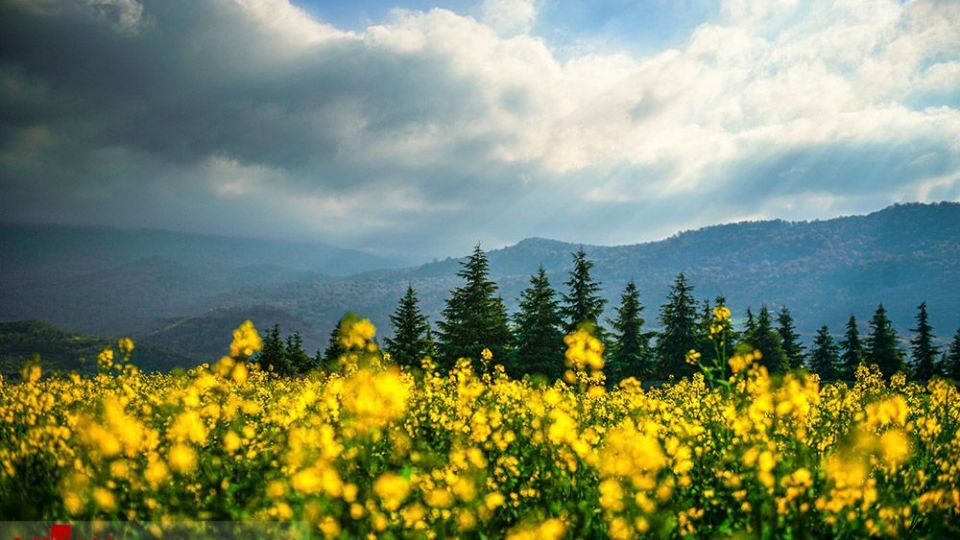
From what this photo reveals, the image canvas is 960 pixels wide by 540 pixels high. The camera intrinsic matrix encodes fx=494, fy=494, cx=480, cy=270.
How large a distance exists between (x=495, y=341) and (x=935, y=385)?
100 feet

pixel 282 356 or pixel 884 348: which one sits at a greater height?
pixel 282 356

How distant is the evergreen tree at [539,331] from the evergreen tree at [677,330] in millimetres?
10797

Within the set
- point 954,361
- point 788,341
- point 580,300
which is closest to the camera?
point 580,300

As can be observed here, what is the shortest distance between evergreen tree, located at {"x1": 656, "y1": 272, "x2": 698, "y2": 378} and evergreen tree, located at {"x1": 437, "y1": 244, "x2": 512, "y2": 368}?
15144mm

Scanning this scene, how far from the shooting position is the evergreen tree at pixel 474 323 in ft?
123

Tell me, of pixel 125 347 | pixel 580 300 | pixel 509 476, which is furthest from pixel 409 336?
pixel 509 476

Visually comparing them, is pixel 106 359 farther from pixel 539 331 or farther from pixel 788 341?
pixel 788 341

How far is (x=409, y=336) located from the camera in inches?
1610

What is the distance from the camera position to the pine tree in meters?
41.7

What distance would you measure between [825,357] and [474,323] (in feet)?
146

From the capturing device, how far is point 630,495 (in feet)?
15.0

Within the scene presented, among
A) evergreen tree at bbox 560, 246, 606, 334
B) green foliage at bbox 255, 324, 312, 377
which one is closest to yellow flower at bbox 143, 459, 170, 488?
evergreen tree at bbox 560, 246, 606, 334

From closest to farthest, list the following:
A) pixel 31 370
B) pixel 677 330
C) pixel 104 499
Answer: pixel 104 499 < pixel 31 370 < pixel 677 330

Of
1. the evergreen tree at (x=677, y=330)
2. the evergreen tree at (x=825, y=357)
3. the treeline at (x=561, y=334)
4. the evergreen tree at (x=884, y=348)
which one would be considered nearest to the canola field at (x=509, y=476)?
the treeline at (x=561, y=334)
